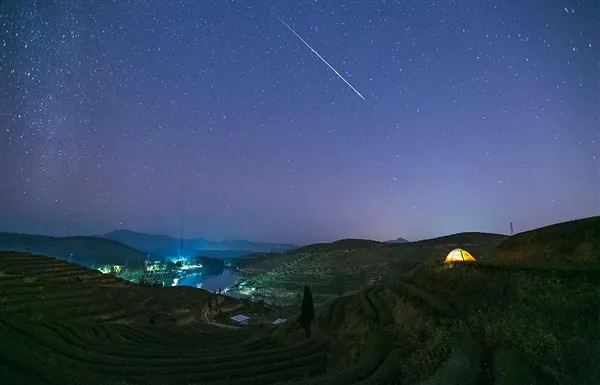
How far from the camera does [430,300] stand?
32.7m

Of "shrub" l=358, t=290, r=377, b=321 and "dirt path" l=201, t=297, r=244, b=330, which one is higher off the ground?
"shrub" l=358, t=290, r=377, b=321

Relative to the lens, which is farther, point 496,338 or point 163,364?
point 163,364

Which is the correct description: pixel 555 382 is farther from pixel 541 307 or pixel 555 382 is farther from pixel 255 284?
pixel 255 284

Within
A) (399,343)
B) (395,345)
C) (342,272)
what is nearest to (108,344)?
(395,345)

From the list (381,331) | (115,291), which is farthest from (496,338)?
(115,291)

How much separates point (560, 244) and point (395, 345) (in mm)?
27262

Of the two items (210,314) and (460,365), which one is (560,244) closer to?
(460,365)

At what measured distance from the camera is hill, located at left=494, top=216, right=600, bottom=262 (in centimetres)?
3397

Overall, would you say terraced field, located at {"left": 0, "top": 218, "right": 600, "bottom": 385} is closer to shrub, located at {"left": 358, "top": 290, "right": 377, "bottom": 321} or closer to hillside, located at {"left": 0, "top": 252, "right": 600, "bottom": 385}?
hillside, located at {"left": 0, "top": 252, "right": 600, "bottom": 385}

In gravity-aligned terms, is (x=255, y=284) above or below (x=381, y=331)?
below

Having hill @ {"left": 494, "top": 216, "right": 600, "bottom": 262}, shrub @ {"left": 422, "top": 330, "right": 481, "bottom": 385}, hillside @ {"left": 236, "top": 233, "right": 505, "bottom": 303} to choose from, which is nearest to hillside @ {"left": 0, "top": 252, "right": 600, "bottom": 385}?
shrub @ {"left": 422, "top": 330, "right": 481, "bottom": 385}

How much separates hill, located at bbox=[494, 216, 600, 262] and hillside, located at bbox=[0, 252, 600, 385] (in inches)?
413

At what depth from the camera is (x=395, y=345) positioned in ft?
81.9

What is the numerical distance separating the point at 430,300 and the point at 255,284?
125m
